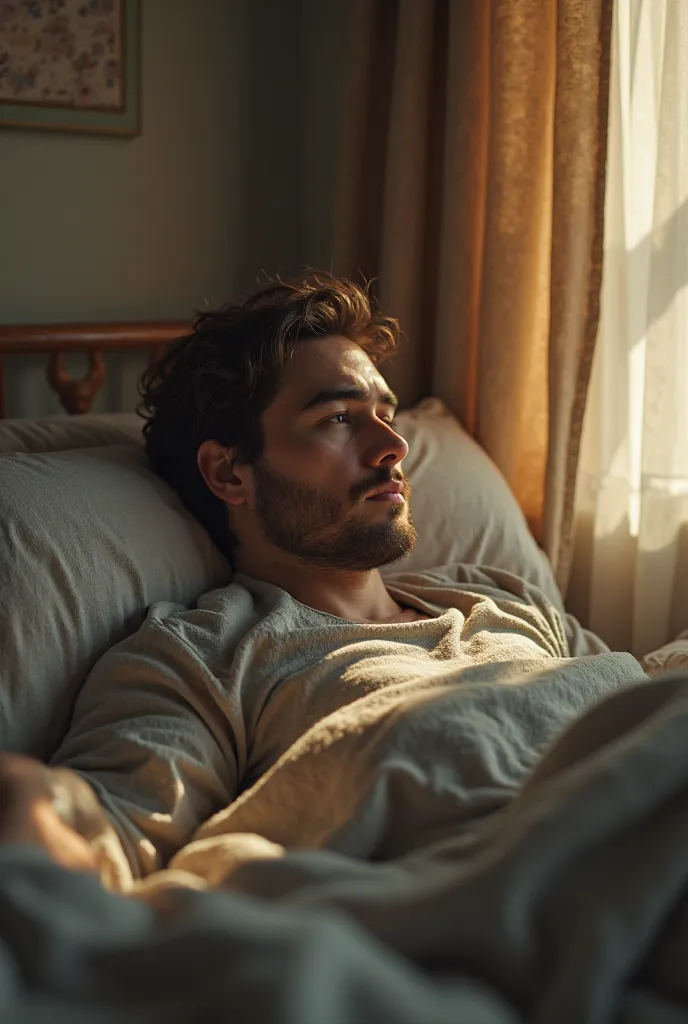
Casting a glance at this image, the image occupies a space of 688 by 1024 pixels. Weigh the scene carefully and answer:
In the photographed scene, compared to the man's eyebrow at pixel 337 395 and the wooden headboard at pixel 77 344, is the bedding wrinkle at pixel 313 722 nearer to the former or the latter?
the man's eyebrow at pixel 337 395

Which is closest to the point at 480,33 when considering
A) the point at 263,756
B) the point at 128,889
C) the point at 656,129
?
the point at 656,129

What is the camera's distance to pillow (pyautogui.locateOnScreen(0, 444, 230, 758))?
1.42 m

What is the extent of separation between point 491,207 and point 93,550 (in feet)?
3.55

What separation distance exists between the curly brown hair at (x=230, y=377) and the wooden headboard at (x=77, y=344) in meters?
0.46

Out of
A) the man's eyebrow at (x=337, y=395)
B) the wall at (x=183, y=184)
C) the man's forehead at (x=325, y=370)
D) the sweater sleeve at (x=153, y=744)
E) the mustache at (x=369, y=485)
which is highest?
the wall at (x=183, y=184)

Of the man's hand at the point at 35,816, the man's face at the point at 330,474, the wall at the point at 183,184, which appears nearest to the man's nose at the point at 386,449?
the man's face at the point at 330,474

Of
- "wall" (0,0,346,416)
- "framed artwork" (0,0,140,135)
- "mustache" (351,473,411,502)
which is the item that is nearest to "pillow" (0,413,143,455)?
"mustache" (351,473,411,502)

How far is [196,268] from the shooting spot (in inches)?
106

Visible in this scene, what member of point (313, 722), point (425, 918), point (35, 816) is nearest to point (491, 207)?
point (313, 722)

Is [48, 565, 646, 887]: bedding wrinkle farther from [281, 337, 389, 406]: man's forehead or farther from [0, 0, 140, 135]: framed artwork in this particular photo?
[0, 0, 140, 135]: framed artwork

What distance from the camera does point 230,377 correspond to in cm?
175

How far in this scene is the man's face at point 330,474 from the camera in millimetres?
1654

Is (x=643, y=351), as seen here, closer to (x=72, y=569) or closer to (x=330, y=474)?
(x=330, y=474)

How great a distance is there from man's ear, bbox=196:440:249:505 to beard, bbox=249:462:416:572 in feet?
0.27
